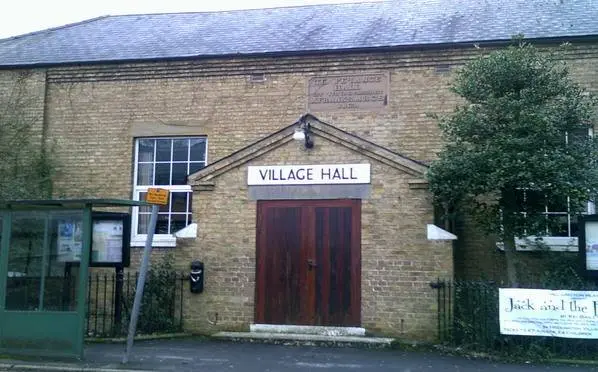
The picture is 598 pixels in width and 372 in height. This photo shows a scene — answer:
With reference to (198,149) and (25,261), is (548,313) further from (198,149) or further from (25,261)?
(198,149)

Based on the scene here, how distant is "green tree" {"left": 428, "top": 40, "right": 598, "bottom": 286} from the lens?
385 inches

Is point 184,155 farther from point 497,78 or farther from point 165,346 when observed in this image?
point 497,78

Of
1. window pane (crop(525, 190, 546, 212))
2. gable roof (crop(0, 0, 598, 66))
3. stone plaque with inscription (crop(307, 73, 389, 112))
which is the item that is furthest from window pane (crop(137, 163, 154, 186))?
window pane (crop(525, 190, 546, 212))

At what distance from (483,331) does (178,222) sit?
7.07 metres

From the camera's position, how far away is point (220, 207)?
12.2 metres

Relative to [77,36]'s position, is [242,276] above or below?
below

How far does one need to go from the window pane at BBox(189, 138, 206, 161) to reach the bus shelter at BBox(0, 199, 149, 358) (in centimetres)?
487

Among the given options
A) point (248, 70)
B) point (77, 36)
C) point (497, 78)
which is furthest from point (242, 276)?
point (77, 36)

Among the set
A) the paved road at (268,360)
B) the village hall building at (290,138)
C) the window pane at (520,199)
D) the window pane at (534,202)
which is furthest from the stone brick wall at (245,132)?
the window pane at (534,202)

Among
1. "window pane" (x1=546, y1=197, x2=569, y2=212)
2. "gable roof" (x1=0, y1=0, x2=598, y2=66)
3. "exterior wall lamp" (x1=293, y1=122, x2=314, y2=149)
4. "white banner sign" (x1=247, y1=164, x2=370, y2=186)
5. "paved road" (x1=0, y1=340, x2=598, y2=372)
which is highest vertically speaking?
"gable roof" (x1=0, y1=0, x2=598, y2=66)

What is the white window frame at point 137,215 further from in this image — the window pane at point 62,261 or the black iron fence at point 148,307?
the window pane at point 62,261

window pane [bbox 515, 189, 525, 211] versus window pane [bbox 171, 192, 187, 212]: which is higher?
window pane [bbox 171, 192, 187, 212]

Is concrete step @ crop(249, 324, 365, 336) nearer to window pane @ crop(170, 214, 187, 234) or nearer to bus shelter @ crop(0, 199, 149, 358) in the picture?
window pane @ crop(170, 214, 187, 234)

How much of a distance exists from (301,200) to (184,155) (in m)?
3.82
